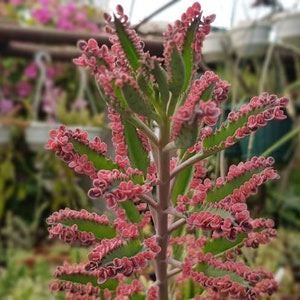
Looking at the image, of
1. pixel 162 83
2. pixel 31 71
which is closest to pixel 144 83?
pixel 162 83

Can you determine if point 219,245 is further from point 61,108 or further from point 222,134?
point 61,108

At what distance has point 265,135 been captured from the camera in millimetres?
767

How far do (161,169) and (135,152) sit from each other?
1.2 inches

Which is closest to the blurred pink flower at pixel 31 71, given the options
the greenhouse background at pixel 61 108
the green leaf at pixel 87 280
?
the greenhouse background at pixel 61 108

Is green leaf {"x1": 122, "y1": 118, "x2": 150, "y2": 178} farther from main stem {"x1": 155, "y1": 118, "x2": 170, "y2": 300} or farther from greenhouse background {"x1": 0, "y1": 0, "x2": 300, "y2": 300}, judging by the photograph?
greenhouse background {"x1": 0, "y1": 0, "x2": 300, "y2": 300}

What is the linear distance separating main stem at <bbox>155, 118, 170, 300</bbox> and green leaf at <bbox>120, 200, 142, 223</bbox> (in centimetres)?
2

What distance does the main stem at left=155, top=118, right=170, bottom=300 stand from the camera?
312 millimetres

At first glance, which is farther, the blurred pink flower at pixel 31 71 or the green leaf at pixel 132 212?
the blurred pink flower at pixel 31 71

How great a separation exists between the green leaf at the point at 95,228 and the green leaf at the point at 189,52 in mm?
86

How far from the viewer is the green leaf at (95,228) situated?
1.08ft

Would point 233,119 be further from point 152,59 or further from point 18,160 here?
point 18,160

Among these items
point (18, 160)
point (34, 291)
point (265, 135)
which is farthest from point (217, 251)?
point (18, 160)

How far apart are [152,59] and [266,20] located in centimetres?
162

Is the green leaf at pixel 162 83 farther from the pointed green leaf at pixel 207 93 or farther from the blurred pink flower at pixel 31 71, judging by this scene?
the blurred pink flower at pixel 31 71
